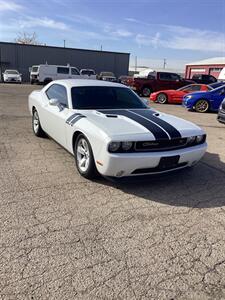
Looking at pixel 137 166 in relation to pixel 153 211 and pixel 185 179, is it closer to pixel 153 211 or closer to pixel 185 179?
pixel 153 211

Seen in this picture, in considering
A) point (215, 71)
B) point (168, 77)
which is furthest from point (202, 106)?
point (215, 71)

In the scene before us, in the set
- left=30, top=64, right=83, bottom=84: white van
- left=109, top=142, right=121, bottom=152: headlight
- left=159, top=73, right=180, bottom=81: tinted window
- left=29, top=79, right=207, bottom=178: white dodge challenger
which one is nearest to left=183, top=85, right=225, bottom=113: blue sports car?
left=159, top=73, right=180, bottom=81: tinted window

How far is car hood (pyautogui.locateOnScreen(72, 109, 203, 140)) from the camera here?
387 centimetres

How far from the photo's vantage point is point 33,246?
278 cm

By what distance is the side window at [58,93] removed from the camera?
17.2ft

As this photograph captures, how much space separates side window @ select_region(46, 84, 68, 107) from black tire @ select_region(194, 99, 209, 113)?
848 centimetres

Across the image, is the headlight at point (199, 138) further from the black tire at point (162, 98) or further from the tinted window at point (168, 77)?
the tinted window at point (168, 77)

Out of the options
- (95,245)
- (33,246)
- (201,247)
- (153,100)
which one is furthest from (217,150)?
(153,100)

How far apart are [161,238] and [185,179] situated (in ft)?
5.79

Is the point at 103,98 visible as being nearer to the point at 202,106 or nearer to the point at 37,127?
the point at 37,127

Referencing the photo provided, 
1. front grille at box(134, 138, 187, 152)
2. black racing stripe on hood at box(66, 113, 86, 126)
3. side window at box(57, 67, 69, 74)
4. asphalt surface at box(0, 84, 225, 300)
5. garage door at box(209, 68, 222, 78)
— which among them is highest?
garage door at box(209, 68, 222, 78)

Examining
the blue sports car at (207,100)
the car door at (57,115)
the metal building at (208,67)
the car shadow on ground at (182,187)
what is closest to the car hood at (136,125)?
the car door at (57,115)

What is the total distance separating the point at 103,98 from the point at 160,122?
1.30 m

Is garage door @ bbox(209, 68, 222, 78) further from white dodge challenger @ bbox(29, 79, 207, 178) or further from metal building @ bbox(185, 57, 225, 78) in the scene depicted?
white dodge challenger @ bbox(29, 79, 207, 178)
